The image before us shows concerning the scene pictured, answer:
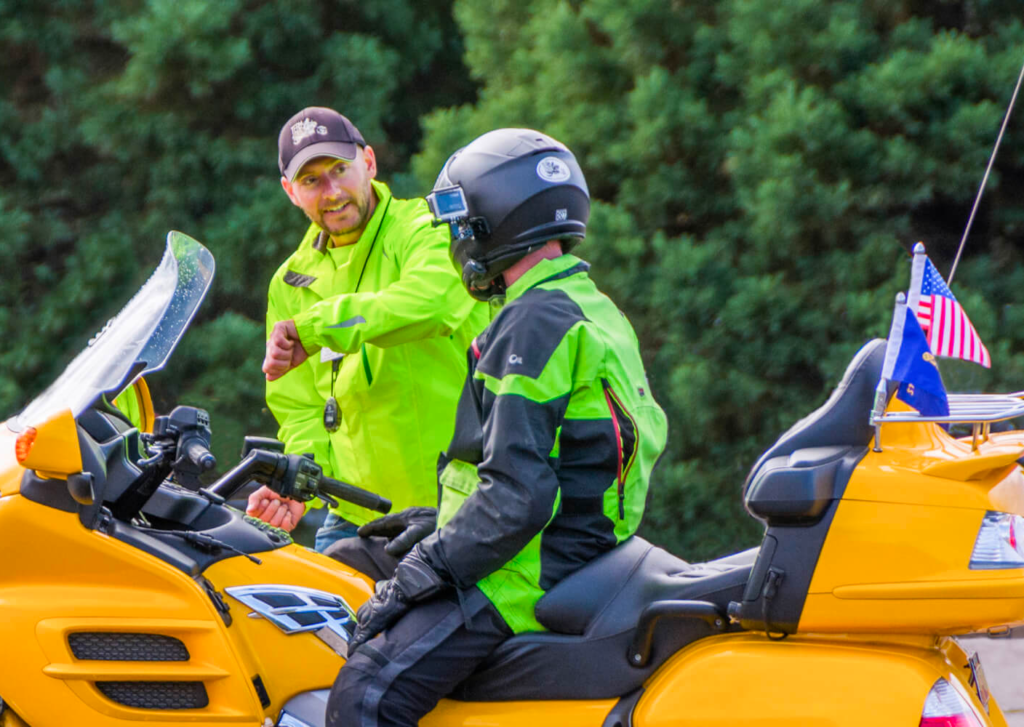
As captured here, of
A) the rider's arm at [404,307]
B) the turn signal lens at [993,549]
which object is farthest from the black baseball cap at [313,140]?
the turn signal lens at [993,549]

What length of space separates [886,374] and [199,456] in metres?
1.37

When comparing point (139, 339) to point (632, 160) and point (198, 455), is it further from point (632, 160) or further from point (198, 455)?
point (632, 160)

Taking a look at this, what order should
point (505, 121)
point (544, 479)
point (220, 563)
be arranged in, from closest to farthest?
point (544, 479) → point (220, 563) → point (505, 121)

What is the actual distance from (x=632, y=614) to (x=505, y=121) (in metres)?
4.45

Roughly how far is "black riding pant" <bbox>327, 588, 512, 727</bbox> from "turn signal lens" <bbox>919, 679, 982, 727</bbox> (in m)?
0.78

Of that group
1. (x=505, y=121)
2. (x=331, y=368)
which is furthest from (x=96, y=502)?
(x=505, y=121)

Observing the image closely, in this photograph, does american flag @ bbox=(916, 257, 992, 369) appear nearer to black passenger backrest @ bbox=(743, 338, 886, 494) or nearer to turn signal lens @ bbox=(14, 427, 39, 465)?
black passenger backrest @ bbox=(743, 338, 886, 494)

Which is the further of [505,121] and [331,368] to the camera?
[505,121]

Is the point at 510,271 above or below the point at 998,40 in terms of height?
below

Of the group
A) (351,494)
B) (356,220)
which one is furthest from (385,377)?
(351,494)

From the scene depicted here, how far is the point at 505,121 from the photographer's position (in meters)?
6.37

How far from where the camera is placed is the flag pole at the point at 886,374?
2115mm

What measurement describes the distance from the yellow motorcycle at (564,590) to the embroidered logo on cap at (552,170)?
29.6 inches

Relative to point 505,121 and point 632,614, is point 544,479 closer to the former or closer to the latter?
point 632,614
